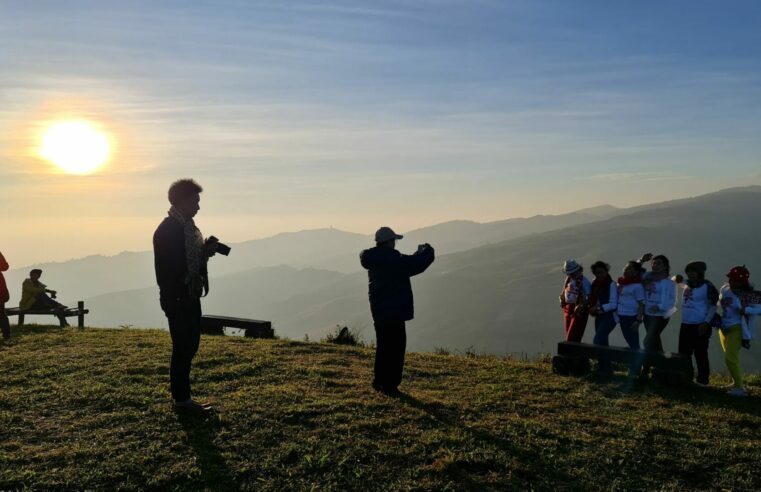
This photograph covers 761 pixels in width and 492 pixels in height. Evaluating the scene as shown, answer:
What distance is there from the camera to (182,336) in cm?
664

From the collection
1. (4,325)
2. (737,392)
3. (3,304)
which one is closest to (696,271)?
(737,392)

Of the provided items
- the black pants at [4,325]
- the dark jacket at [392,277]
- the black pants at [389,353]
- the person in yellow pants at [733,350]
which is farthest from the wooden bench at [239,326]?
the person in yellow pants at [733,350]

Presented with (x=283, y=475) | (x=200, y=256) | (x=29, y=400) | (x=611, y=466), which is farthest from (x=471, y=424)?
(x=29, y=400)

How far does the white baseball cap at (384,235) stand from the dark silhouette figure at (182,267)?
2399 mm

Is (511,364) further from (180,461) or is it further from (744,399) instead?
(180,461)

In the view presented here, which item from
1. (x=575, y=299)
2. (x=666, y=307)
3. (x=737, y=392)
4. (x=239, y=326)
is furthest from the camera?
(x=239, y=326)

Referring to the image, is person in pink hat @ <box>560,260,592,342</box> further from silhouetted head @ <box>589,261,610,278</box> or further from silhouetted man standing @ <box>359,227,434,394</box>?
silhouetted man standing @ <box>359,227,434,394</box>

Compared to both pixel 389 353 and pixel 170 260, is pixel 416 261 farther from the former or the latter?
pixel 170 260

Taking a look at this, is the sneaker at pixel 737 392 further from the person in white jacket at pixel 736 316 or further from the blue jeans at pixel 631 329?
the blue jeans at pixel 631 329

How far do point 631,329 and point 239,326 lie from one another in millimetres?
9964

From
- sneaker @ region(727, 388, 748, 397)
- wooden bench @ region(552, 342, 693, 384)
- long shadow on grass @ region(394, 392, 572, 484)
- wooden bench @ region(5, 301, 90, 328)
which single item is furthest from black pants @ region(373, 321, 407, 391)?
wooden bench @ region(5, 301, 90, 328)

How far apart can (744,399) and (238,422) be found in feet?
25.1

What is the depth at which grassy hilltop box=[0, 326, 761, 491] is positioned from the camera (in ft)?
17.6

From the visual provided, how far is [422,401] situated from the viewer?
7824 mm
